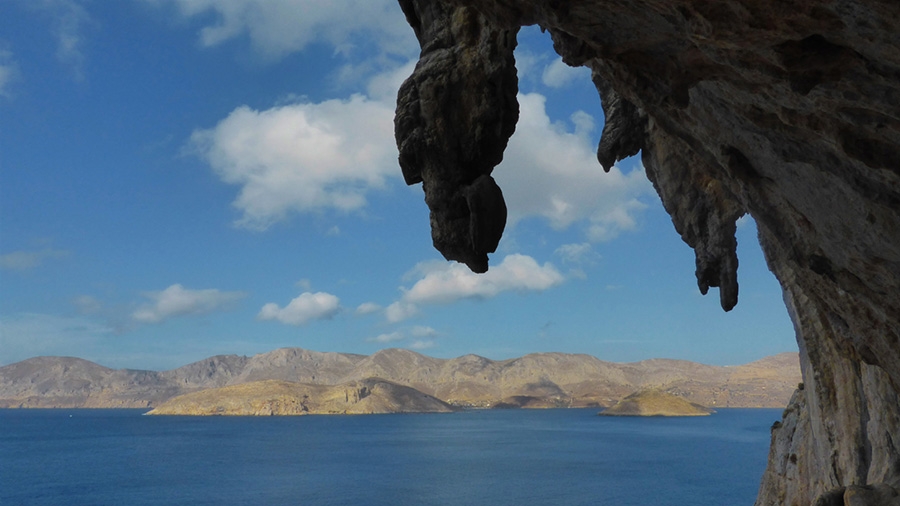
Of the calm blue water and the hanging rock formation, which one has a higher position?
the hanging rock formation

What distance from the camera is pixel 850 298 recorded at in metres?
14.0

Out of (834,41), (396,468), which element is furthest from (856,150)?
(396,468)

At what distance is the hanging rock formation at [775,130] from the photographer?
745cm

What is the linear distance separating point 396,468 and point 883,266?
8908cm

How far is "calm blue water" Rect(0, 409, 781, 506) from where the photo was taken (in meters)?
69.4

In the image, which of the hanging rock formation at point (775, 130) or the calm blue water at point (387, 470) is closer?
the hanging rock formation at point (775, 130)

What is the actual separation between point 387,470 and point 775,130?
88.5 m

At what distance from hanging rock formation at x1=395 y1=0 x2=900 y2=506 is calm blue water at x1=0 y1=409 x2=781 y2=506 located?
174 ft

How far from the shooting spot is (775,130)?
10297 mm

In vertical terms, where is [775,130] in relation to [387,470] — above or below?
above

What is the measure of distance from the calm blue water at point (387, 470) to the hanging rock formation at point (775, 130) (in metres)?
52.9

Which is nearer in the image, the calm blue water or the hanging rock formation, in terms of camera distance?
the hanging rock formation

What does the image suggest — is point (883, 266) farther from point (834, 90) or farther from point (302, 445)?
point (302, 445)

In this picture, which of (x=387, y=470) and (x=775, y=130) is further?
(x=387, y=470)
